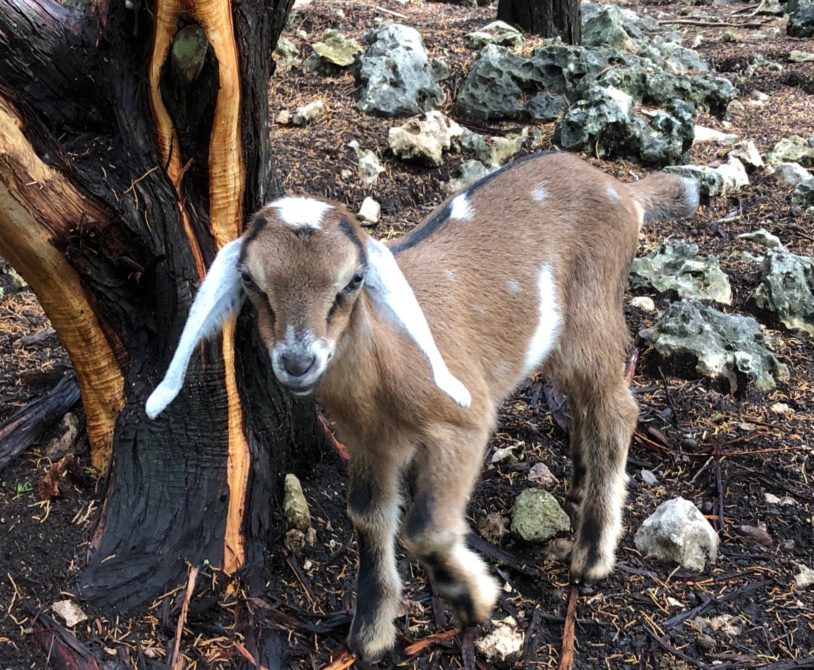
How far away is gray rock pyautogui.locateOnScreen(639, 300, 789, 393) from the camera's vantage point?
446cm

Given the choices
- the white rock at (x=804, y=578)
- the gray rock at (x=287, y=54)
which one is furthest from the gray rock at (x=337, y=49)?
the white rock at (x=804, y=578)

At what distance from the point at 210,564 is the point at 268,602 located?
264 mm

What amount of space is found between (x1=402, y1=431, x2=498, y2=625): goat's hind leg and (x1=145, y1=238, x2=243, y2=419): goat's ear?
93 cm

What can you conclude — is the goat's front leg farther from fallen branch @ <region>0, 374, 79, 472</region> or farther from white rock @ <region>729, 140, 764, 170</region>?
white rock @ <region>729, 140, 764, 170</region>

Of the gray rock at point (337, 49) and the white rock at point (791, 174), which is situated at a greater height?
the gray rock at point (337, 49)

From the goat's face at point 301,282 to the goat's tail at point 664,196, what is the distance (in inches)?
79.7

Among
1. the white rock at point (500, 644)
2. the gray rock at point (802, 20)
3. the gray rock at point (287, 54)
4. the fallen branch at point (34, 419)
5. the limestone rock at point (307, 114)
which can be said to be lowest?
the white rock at point (500, 644)

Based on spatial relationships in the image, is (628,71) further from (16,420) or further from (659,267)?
(16,420)

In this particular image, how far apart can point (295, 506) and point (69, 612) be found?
3.04 feet

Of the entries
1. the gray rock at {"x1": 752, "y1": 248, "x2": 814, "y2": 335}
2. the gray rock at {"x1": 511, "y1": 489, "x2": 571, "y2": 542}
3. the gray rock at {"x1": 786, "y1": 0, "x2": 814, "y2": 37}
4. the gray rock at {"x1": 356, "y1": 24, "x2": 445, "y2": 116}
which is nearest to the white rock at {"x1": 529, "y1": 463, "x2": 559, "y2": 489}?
the gray rock at {"x1": 511, "y1": 489, "x2": 571, "y2": 542}

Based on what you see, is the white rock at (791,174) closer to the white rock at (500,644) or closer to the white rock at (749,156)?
the white rock at (749,156)

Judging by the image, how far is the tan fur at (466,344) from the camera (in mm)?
2656

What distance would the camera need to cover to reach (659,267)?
17.7 feet

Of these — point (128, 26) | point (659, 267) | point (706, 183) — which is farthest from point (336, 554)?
point (706, 183)
